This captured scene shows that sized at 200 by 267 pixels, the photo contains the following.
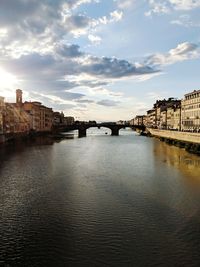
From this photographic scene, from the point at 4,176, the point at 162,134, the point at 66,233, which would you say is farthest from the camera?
the point at 162,134

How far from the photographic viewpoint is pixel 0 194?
26781 mm

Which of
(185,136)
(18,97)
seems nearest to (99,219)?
(185,136)

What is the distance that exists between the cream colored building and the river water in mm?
64127

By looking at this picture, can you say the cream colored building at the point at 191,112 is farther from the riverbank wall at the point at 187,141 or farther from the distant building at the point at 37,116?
the distant building at the point at 37,116

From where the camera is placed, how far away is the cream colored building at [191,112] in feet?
319

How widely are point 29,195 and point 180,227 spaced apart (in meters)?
12.8

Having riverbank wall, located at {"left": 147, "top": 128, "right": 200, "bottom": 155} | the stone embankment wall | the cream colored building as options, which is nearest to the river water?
riverbank wall, located at {"left": 147, "top": 128, "right": 200, "bottom": 155}

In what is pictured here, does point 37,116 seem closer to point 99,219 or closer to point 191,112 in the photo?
point 191,112

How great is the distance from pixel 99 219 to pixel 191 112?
89.4 meters

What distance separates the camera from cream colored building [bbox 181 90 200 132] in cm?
9738

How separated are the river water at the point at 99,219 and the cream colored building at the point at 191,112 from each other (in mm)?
64127

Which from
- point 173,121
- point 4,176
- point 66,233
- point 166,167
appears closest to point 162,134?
point 173,121

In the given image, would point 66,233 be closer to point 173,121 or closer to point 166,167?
point 166,167

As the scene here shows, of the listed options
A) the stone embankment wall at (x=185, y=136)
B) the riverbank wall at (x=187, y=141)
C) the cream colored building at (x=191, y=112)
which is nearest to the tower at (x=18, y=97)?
the cream colored building at (x=191, y=112)
